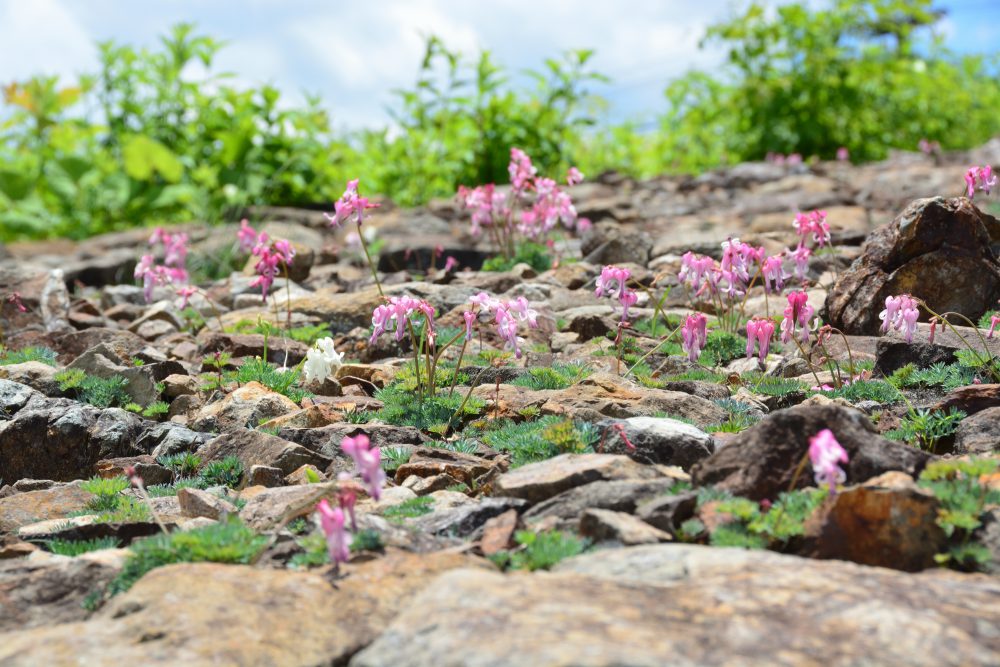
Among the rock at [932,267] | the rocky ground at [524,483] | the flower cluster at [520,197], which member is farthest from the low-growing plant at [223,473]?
the flower cluster at [520,197]

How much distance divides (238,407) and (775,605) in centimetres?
372

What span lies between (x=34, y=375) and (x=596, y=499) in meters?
4.08

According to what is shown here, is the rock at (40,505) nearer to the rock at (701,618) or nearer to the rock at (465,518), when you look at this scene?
the rock at (465,518)

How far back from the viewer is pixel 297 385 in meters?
6.48

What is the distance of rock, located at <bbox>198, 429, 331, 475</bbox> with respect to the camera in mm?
5094

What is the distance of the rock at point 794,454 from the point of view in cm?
399

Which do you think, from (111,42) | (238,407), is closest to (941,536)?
(238,407)

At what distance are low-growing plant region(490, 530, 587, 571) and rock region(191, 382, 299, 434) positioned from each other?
2.49 metres

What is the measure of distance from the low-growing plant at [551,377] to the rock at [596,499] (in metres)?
1.77

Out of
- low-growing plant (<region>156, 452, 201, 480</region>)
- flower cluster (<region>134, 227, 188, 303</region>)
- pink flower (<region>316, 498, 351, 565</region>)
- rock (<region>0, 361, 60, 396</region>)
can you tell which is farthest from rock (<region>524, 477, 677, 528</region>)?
flower cluster (<region>134, 227, 188, 303</region>)

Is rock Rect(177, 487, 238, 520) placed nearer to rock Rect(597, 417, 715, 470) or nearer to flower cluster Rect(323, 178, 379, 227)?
rock Rect(597, 417, 715, 470)

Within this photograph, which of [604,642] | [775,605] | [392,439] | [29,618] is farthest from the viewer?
[392,439]

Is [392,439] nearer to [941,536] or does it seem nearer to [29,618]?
[29,618]

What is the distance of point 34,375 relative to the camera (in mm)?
6551
